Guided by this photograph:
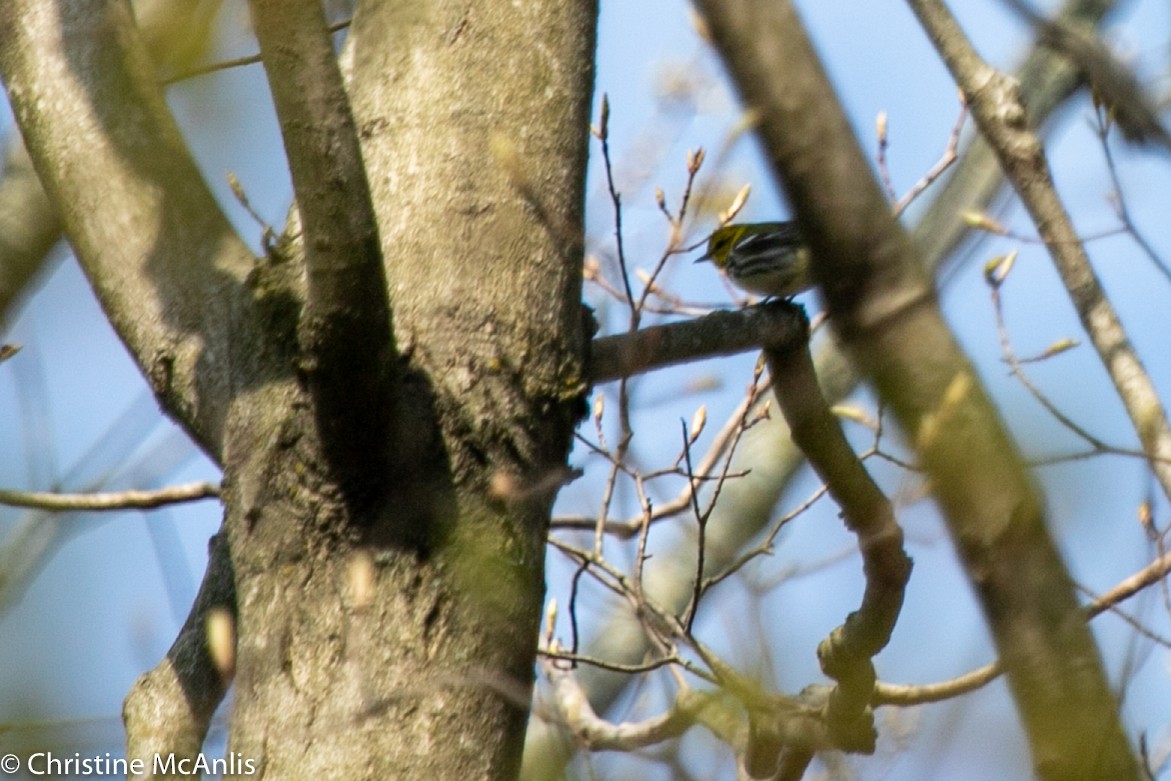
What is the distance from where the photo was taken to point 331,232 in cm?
158

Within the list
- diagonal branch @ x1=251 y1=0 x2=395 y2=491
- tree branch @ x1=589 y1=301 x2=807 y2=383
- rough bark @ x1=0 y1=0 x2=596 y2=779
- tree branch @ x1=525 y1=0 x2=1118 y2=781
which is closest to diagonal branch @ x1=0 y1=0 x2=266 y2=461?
rough bark @ x1=0 y1=0 x2=596 y2=779

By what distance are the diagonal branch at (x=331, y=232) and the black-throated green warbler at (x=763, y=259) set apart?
2.33 meters

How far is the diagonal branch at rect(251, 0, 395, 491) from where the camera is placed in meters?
1.54

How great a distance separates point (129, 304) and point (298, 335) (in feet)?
1.74

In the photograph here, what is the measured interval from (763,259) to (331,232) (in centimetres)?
290

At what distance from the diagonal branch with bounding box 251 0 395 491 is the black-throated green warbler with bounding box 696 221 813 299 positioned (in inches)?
91.7

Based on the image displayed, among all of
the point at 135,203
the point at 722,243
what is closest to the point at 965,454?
the point at 135,203

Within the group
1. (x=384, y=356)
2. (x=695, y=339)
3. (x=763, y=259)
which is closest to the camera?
(x=384, y=356)

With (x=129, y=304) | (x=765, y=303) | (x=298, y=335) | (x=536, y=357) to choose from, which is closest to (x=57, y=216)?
(x=129, y=304)

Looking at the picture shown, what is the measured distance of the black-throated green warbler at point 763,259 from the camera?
405 centimetres

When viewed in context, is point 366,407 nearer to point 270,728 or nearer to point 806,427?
point 270,728

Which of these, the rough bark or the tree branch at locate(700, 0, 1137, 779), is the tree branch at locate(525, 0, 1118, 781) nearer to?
A: the rough bark

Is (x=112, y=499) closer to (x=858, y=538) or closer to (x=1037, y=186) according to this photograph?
(x=858, y=538)

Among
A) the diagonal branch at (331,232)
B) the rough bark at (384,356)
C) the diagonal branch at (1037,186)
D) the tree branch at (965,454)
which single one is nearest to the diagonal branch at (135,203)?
the rough bark at (384,356)
